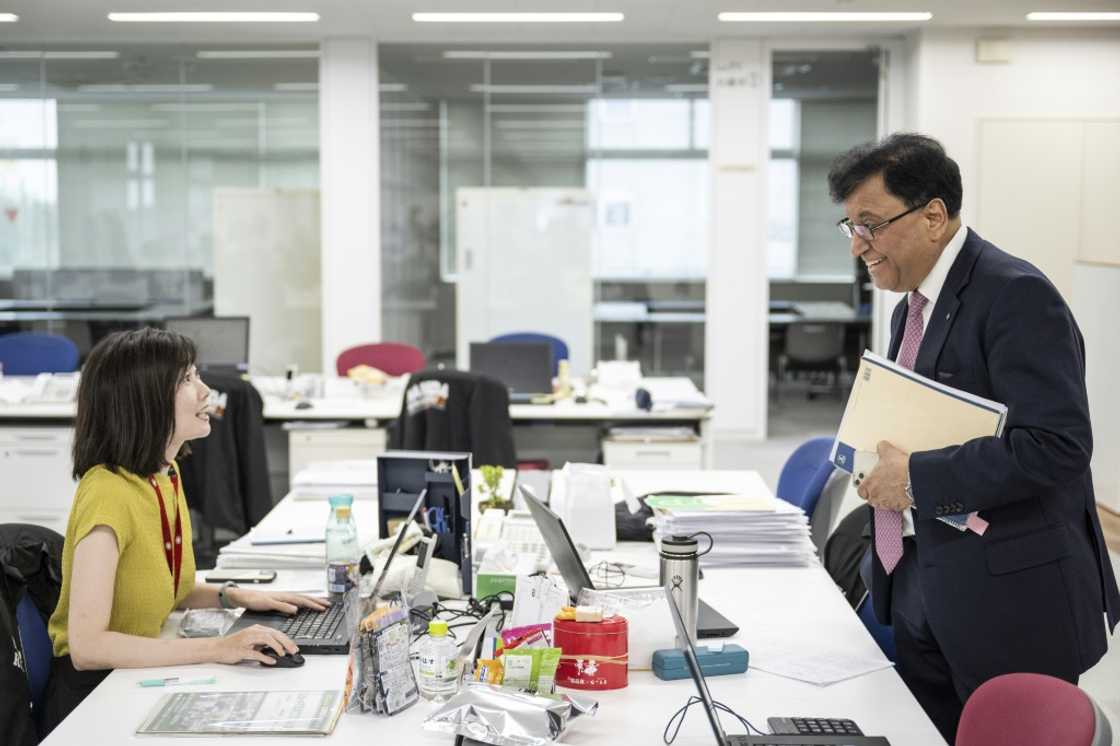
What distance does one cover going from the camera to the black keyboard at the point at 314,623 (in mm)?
2428

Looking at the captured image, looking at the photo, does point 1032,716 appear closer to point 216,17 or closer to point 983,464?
point 983,464

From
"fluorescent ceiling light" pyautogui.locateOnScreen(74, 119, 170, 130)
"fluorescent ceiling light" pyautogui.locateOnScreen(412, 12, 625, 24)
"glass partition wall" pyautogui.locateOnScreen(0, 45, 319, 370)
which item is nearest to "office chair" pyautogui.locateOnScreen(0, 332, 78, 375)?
"glass partition wall" pyautogui.locateOnScreen(0, 45, 319, 370)

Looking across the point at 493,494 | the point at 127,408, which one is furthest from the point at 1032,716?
the point at 493,494

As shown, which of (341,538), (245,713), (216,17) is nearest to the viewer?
(245,713)

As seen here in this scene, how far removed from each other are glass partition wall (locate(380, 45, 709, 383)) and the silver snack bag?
7022 mm

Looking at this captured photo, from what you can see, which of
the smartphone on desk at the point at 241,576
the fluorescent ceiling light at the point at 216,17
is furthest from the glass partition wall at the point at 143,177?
the smartphone on desk at the point at 241,576

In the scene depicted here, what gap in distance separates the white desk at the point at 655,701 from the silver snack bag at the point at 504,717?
1.5 inches

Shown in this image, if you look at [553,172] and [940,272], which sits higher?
[553,172]

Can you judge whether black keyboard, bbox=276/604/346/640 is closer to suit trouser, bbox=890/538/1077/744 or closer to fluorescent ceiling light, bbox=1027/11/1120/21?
suit trouser, bbox=890/538/1077/744

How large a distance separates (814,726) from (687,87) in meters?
7.47

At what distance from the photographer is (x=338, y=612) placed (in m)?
2.56

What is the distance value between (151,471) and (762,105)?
23.2 feet

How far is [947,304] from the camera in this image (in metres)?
2.28

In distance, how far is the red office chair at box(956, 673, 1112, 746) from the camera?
1610 millimetres
